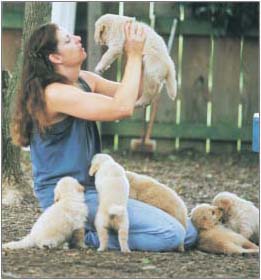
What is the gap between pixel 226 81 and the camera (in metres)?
6.82

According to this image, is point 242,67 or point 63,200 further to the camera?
point 242,67

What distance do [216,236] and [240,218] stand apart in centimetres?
18

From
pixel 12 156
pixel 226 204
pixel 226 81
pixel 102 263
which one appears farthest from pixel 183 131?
pixel 102 263

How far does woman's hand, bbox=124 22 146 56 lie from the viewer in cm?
306

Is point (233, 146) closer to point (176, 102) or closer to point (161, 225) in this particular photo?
point (176, 102)

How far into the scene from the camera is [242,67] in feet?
22.1

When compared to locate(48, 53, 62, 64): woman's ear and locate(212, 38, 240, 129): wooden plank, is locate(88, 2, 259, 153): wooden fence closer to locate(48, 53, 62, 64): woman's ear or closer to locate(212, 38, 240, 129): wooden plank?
locate(212, 38, 240, 129): wooden plank

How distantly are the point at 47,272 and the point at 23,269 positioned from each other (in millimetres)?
90

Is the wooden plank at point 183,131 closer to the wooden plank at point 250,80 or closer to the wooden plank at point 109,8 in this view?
the wooden plank at point 250,80

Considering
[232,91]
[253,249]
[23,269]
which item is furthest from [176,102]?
[23,269]

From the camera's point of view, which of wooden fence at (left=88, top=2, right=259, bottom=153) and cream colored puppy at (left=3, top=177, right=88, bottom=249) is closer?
cream colored puppy at (left=3, top=177, right=88, bottom=249)

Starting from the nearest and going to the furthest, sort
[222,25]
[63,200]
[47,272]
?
[47,272] < [63,200] < [222,25]

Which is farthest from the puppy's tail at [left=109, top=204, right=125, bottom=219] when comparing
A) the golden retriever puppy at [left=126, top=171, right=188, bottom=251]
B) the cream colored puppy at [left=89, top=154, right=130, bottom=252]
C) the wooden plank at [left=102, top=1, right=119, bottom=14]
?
the wooden plank at [left=102, top=1, right=119, bottom=14]

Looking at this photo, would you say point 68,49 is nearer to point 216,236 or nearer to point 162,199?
point 162,199
